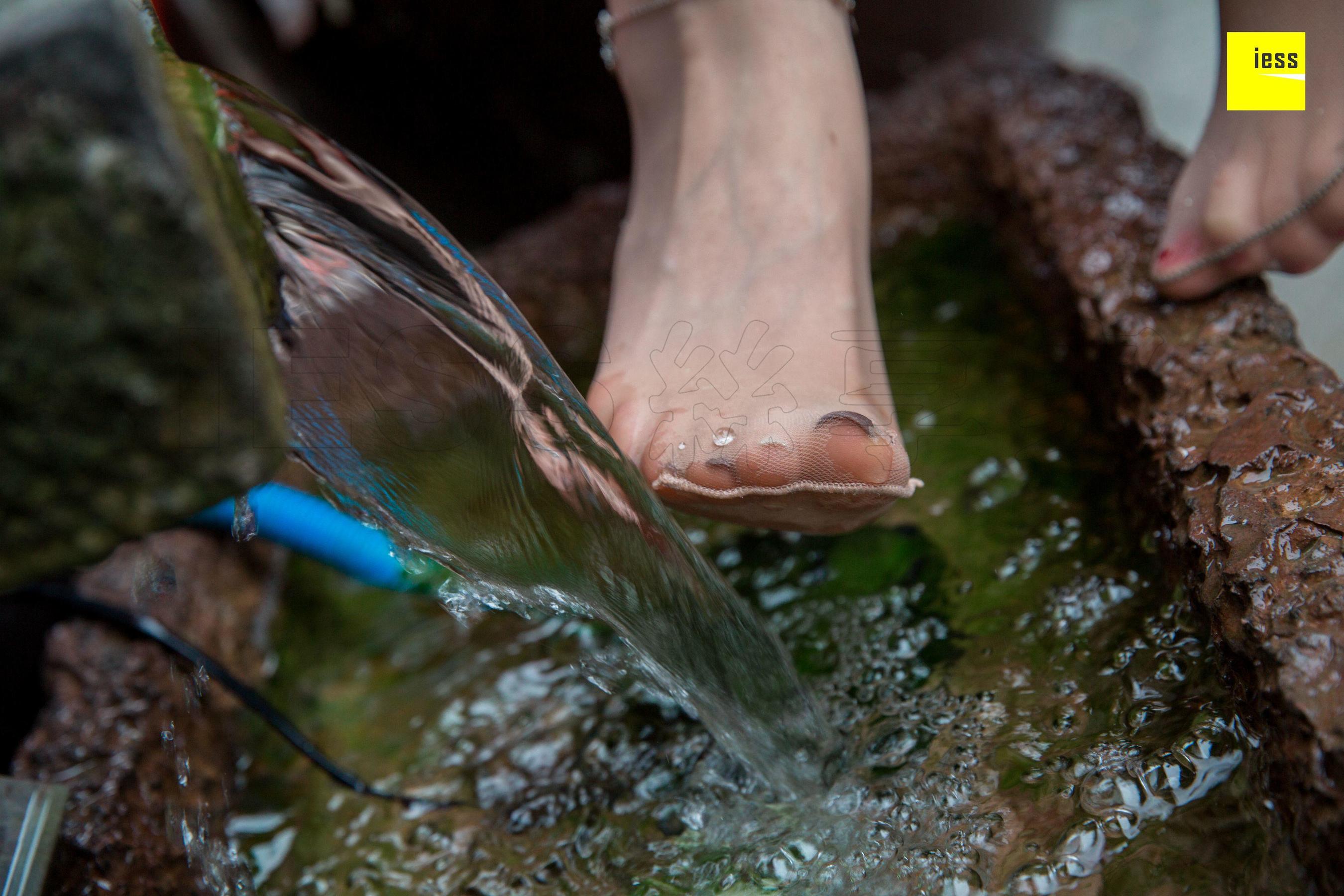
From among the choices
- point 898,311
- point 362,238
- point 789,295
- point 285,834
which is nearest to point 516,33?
point 898,311

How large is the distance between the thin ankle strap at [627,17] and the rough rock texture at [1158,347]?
337 mm

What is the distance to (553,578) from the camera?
728mm

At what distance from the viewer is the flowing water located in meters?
0.63

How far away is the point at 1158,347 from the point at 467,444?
625 mm

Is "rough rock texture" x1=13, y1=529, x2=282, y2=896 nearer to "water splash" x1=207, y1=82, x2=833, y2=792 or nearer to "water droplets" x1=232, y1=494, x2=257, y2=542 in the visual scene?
"water droplets" x1=232, y1=494, x2=257, y2=542

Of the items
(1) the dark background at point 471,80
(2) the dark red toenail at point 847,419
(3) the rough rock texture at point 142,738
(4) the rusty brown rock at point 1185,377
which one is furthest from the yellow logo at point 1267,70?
(3) the rough rock texture at point 142,738

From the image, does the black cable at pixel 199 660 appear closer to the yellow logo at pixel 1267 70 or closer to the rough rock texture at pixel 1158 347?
the rough rock texture at pixel 1158 347

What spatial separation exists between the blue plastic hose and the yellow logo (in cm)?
100

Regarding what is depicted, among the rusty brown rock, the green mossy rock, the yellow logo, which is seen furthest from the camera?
the yellow logo

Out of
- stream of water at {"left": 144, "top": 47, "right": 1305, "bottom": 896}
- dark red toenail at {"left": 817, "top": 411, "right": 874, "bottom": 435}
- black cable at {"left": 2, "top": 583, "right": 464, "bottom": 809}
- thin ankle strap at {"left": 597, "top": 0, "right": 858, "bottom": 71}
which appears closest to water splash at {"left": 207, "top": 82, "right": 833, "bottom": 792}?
stream of water at {"left": 144, "top": 47, "right": 1305, "bottom": 896}

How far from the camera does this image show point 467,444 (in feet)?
2.24

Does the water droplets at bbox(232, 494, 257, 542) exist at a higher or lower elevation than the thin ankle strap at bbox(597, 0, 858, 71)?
lower

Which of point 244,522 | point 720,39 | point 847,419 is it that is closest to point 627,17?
point 720,39

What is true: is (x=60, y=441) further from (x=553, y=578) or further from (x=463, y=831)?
(x=463, y=831)
